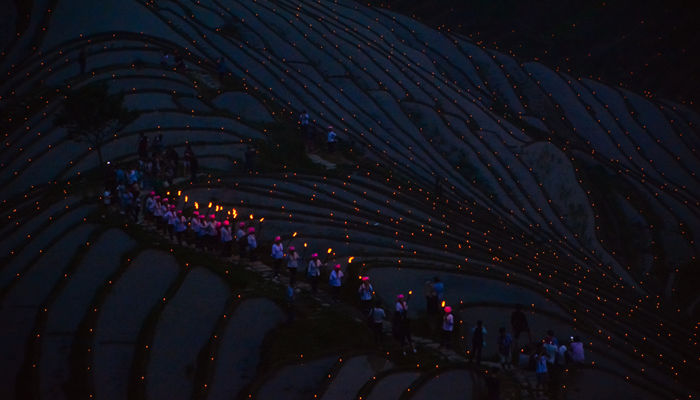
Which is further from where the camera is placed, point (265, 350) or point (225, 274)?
point (225, 274)

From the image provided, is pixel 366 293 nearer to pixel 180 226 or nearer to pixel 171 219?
pixel 180 226

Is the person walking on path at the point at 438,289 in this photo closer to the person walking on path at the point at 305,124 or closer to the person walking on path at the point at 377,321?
the person walking on path at the point at 377,321

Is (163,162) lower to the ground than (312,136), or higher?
lower

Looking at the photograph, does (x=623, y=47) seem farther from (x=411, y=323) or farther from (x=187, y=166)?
(x=411, y=323)

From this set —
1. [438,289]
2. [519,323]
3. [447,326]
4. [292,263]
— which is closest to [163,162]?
[292,263]

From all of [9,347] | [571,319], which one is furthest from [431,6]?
[9,347]

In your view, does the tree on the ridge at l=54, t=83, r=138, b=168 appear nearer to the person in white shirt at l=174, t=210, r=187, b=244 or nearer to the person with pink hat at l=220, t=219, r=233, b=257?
the person in white shirt at l=174, t=210, r=187, b=244

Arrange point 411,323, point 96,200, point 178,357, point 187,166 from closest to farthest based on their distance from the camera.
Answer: point 178,357 < point 411,323 < point 96,200 < point 187,166
